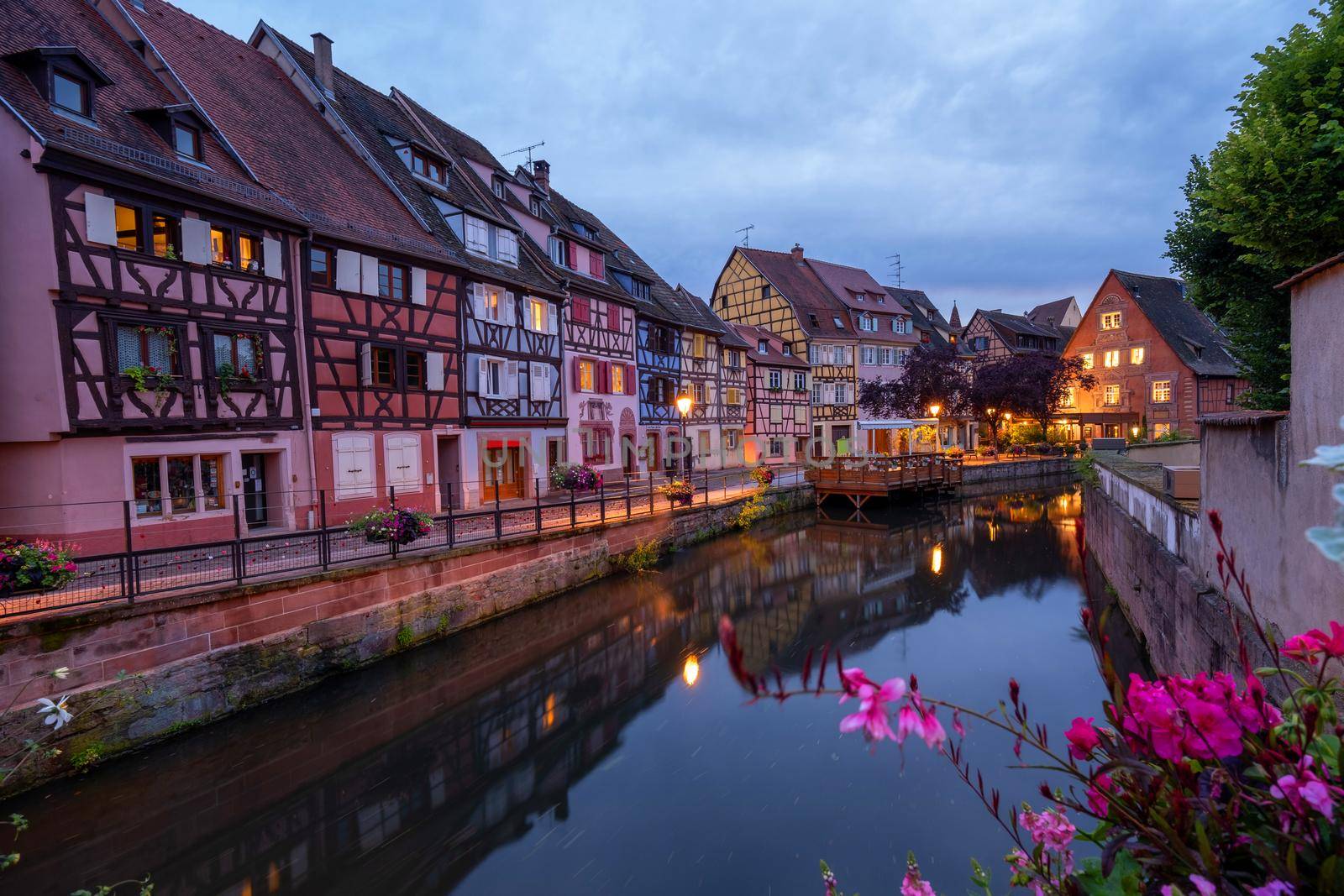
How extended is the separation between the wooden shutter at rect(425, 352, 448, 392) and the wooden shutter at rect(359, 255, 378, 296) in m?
2.14

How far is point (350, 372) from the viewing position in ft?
52.8

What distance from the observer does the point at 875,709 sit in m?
1.50

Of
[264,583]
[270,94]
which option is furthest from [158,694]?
[270,94]

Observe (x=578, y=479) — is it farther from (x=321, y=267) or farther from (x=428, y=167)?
(x=428, y=167)

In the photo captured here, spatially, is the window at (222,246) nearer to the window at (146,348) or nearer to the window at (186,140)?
the window at (186,140)

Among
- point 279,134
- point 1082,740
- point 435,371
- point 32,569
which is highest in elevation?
point 279,134

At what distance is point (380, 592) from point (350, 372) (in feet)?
23.2

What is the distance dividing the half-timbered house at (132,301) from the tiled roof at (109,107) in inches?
1.6

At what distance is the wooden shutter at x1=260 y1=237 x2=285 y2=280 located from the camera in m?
14.4

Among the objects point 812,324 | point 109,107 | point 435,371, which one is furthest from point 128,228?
point 812,324

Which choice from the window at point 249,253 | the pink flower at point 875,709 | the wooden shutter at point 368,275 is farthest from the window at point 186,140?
the pink flower at point 875,709

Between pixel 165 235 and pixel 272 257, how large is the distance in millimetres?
2035

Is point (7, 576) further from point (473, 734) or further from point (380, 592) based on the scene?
point (473, 734)

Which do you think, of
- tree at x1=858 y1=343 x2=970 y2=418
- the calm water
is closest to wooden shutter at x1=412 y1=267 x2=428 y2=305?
the calm water
